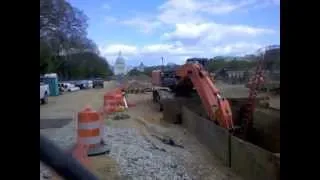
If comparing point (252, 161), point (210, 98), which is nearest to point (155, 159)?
point (252, 161)

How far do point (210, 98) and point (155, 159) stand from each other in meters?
4.48

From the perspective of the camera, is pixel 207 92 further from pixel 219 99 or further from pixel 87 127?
pixel 87 127

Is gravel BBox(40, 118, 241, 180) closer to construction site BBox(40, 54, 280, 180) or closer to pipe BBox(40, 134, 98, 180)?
construction site BBox(40, 54, 280, 180)

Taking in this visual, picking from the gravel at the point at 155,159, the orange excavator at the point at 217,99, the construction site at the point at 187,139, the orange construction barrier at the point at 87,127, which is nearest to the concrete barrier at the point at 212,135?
the construction site at the point at 187,139

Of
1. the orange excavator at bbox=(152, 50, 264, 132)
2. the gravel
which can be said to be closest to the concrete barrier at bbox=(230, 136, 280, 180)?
the gravel

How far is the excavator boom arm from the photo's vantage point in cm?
1209

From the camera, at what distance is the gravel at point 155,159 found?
8.35m

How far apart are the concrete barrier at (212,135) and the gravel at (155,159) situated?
10.4 inches

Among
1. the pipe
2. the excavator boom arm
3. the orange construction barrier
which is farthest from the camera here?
the excavator boom arm

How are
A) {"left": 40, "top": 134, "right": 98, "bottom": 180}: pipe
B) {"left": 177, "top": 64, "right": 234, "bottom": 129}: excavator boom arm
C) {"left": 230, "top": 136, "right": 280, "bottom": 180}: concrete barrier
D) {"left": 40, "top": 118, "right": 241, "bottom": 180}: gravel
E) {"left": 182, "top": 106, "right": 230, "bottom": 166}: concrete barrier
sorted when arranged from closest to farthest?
{"left": 40, "top": 134, "right": 98, "bottom": 180}: pipe
{"left": 230, "top": 136, "right": 280, "bottom": 180}: concrete barrier
{"left": 40, "top": 118, "right": 241, "bottom": 180}: gravel
{"left": 182, "top": 106, "right": 230, "bottom": 166}: concrete barrier
{"left": 177, "top": 64, "right": 234, "bottom": 129}: excavator boom arm

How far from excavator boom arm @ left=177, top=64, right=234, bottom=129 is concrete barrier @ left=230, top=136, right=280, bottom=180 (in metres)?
2.86

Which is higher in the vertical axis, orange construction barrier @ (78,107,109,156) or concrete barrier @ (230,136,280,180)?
orange construction barrier @ (78,107,109,156)

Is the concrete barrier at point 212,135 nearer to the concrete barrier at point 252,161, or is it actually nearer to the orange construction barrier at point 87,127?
the concrete barrier at point 252,161
